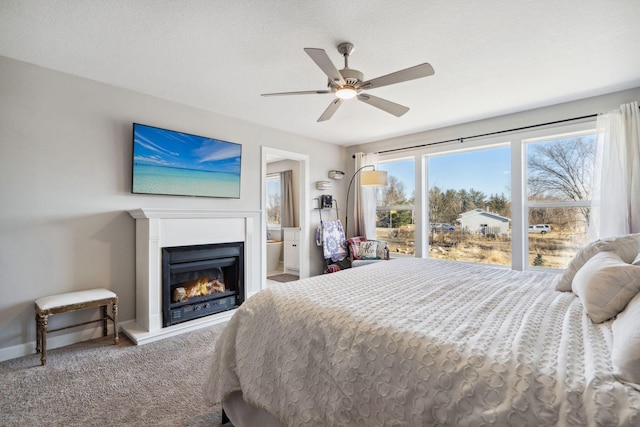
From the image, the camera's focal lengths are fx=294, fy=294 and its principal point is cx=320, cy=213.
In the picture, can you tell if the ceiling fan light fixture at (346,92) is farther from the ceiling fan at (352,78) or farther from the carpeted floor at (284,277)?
the carpeted floor at (284,277)

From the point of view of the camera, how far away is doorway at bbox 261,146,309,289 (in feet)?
15.6

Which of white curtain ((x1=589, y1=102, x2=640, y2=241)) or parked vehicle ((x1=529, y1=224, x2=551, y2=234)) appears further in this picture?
parked vehicle ((x1=529, y1=224, x2=551, y2=234))

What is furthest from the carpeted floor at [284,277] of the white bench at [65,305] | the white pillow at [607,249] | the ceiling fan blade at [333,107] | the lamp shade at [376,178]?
the white pillow at [607,249]

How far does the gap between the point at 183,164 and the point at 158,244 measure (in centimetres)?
99

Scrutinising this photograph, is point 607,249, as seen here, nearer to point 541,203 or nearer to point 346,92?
point 346,92

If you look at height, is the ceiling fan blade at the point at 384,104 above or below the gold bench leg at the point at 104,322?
above

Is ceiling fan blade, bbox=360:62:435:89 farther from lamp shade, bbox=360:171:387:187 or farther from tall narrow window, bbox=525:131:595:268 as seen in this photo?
tall narrow window, bbox=525:131:595:268

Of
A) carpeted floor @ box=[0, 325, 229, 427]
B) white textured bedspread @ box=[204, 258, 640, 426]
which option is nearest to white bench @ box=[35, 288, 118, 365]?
carpeted floor @ box=[0, 325, 229, 427]

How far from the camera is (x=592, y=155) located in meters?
3.36

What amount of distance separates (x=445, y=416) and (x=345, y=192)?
4856 mm

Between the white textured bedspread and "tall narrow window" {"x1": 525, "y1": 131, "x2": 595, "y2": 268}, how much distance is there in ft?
7.67

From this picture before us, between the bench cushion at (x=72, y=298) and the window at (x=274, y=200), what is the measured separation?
4.29 meters

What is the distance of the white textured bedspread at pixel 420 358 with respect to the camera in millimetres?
835

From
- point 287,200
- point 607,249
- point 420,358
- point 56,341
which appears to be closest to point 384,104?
point 607,249
